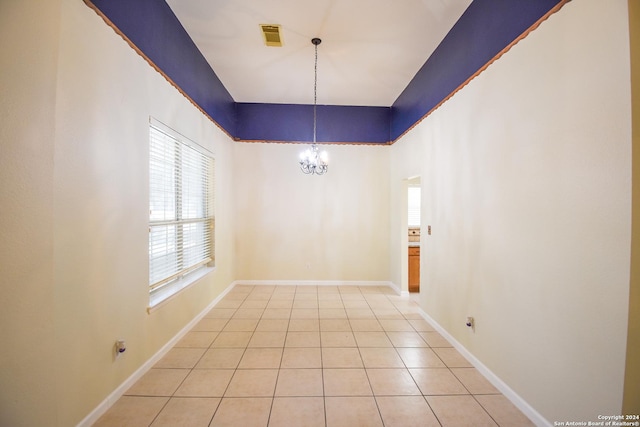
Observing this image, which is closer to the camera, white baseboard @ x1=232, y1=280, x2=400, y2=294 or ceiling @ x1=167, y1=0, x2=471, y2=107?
ceiling @ x1=167, y1=0, x2=471, y2=107

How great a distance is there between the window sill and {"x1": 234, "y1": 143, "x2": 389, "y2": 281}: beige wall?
152cm

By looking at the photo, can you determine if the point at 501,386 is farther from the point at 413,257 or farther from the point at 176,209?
the point at 176,209

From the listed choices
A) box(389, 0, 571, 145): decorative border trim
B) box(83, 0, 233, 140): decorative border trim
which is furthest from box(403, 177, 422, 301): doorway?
box(83, 0, 233, 140): decorative border trim

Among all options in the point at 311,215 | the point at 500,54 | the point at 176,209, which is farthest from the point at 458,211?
the point at 176,209

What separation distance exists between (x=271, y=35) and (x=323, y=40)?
0.61 meters

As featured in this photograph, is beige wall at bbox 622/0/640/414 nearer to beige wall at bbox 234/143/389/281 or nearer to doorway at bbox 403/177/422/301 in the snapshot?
doorway at bbox 403/177/422/301

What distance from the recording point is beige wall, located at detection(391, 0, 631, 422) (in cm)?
140

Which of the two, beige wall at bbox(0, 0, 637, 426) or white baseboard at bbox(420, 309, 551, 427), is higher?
beige wall at bbox(0, 0, 637, 426)

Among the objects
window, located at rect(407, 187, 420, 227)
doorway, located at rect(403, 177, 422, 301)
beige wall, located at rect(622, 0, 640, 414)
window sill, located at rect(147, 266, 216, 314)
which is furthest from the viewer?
window, located at rect(407, 187, 420, 227)

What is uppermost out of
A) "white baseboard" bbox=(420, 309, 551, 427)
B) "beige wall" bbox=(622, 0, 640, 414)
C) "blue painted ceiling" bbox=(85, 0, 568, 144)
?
"blue painted ceiling" bbox=(85, 0, 568, 144)

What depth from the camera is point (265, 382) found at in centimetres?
234

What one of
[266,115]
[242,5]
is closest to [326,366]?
[242,5]

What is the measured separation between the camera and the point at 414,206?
5.70 metres

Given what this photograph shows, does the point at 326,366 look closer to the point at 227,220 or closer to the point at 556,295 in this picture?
the point at 556,295
